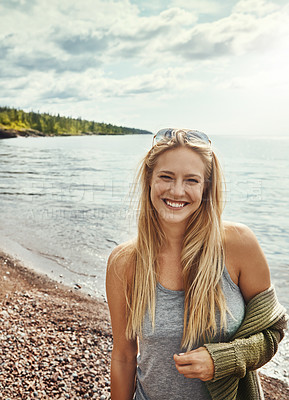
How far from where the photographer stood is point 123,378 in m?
2.64

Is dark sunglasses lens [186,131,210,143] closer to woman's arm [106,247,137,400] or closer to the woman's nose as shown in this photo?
the woman's nose

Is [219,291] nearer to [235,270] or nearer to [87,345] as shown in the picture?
[235,270]

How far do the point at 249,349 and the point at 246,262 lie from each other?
52cm

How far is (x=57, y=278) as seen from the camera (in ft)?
26.3

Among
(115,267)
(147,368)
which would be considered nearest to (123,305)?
(115,267)

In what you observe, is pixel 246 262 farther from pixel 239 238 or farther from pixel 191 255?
pixel 191 255

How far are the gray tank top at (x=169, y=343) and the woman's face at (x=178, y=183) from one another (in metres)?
0.49

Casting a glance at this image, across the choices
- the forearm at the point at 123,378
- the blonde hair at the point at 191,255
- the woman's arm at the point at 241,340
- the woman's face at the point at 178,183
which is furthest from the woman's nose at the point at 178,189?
the forearm at the point at 123,378

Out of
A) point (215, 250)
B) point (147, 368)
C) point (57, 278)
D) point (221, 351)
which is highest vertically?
point (215, 250)

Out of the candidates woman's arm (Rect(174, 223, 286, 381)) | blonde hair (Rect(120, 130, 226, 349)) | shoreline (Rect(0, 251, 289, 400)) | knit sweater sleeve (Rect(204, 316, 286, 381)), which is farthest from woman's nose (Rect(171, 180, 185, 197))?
shoreline (Rect(0, 251, 289, 400))

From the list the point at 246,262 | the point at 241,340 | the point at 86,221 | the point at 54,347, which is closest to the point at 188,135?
the point at 246,262

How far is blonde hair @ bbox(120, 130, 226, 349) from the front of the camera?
2.32m

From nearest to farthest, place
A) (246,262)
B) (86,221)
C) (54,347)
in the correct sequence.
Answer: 1. (246,262)
2. (54,347)
3. (86,221)

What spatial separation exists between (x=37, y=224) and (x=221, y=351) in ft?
37.9
